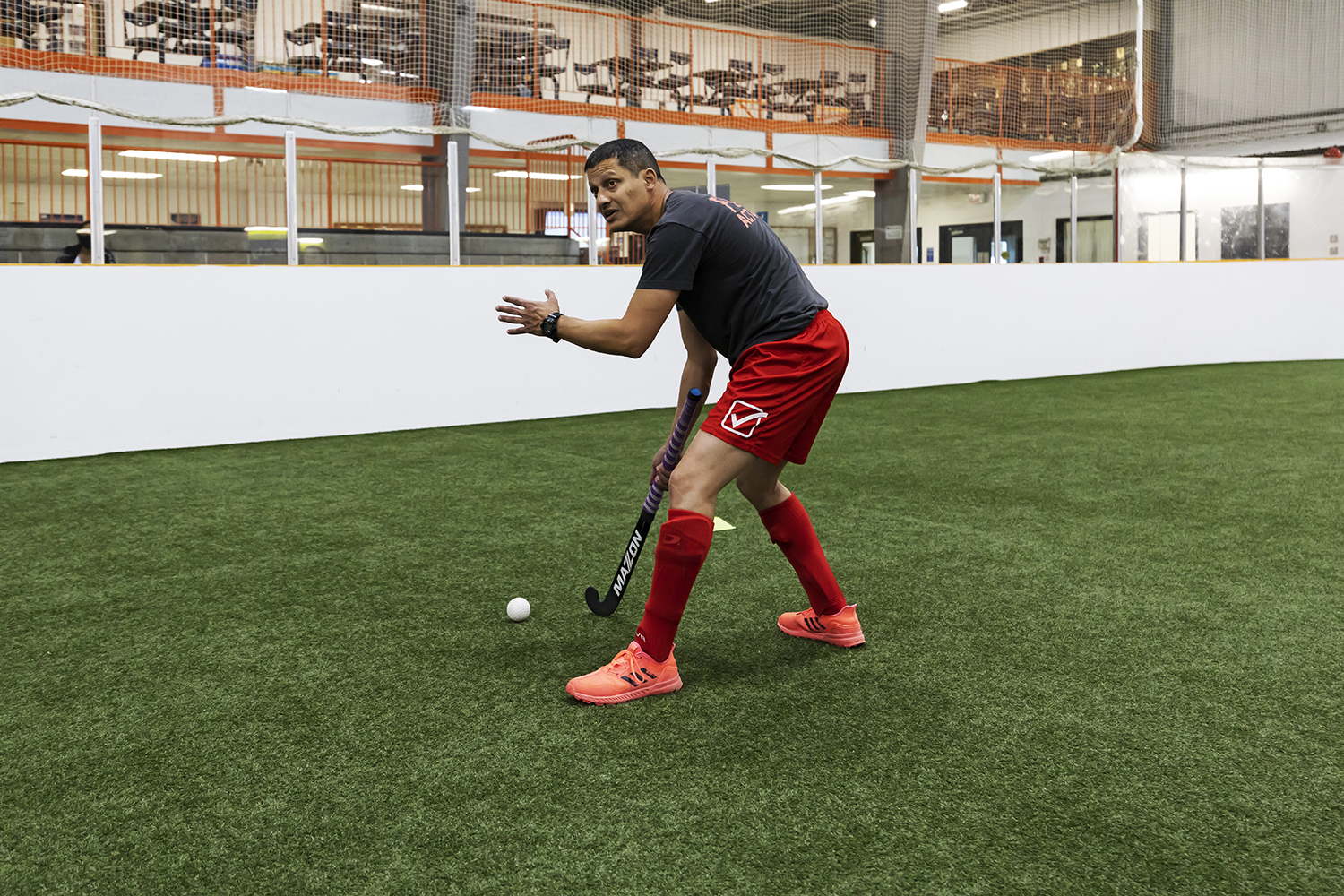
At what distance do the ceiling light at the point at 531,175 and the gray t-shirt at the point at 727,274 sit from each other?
6.55 m

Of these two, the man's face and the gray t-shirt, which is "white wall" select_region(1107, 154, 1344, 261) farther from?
the man's face

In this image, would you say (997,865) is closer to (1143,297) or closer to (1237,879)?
(1237,879)

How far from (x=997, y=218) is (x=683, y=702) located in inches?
324

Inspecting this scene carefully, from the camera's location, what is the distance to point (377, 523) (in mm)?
4172

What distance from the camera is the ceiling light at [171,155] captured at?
8875 millimetres

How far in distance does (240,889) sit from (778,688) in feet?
3.96

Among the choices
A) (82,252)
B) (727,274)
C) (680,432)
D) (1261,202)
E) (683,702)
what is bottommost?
(683,702)

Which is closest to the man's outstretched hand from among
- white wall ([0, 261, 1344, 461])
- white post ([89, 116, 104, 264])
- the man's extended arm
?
the man's extended arm

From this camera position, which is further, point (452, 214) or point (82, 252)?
point (452, 214)

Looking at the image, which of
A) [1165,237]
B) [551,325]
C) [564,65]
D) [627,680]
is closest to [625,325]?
[551,325]

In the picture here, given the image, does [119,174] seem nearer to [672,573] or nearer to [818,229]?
[818,229]

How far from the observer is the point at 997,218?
9.59 metres

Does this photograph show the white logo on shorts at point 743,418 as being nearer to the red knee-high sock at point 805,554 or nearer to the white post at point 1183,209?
the red knee-high sock at point 805,554

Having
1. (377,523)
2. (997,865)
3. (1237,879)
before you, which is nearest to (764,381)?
(997,865)
